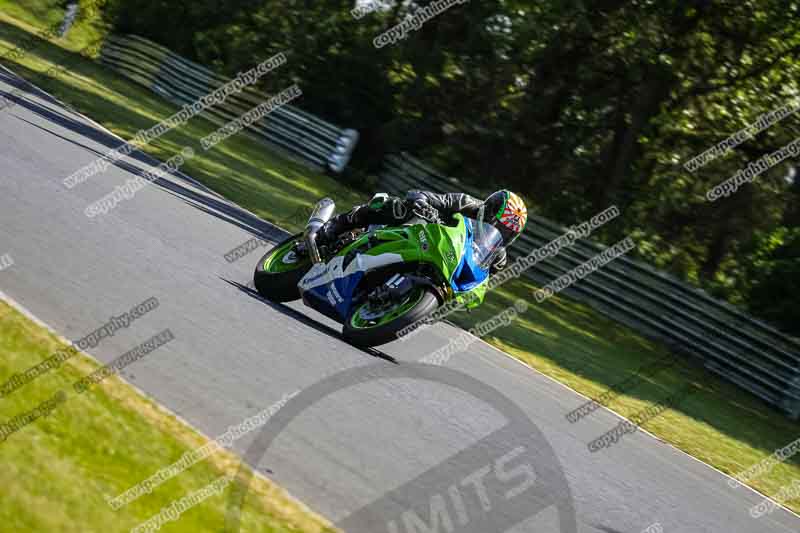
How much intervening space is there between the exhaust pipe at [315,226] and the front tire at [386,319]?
645 millimetres

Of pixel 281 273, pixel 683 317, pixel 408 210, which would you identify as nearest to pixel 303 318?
pixel 281 273

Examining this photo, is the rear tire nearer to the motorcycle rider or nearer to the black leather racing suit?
the black leather racing suit

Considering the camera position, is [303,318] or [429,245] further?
[303,318]

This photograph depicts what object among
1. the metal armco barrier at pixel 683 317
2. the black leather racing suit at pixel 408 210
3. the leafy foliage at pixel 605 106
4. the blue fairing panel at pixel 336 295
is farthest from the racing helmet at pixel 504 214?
the leafy foliage at pixel 605 106

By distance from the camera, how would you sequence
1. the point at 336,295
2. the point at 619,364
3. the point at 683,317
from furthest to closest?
1. the point at 683,317
2. the point at 619,364
3. the point at 336,295

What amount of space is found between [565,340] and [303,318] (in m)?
7.23

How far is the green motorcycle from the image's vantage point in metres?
8.18

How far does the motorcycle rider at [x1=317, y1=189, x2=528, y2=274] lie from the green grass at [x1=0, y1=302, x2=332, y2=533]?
3.40 metres

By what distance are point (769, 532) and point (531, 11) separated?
15717 millimetres

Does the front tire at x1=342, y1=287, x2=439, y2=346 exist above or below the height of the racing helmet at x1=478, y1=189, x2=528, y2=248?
below

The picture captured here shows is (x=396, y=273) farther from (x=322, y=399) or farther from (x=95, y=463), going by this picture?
(x=95, y=463)

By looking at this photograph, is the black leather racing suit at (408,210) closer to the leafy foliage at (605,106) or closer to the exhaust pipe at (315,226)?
the exhaust pipe at (315,226)

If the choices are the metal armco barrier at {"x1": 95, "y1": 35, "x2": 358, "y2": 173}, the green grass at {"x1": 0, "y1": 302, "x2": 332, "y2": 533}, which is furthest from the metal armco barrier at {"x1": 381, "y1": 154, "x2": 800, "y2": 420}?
the green grass at {"x1": 0, "y1": 302, "x2": 332, "y2": 533}

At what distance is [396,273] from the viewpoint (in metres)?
8.52
